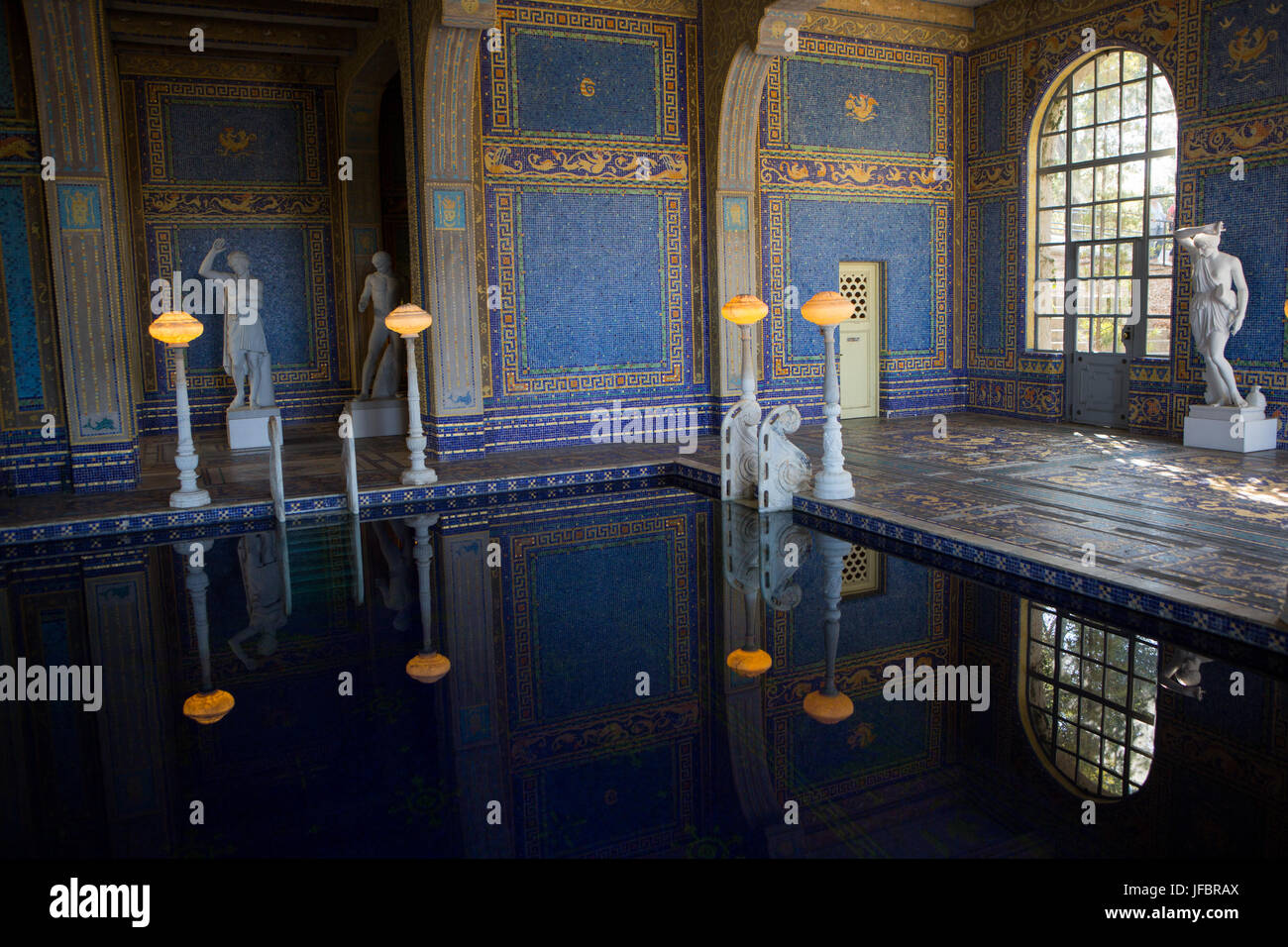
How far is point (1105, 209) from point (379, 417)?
7823mm

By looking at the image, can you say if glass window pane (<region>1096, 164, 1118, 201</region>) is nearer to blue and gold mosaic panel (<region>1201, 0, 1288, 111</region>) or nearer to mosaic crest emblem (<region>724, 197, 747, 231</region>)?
blue and gold mosaic panel (<region>1201, 0, 1288, 111</region>)

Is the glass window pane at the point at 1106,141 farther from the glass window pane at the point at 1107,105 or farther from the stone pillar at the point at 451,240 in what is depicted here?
the stone pillar at the point at 451,240

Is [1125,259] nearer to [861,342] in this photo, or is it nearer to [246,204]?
[861,342]

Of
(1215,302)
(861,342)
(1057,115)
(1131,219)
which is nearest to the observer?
(1215,302)

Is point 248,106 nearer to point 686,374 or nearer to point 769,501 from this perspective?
point 686,374

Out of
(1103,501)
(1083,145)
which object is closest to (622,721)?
(1103,501)

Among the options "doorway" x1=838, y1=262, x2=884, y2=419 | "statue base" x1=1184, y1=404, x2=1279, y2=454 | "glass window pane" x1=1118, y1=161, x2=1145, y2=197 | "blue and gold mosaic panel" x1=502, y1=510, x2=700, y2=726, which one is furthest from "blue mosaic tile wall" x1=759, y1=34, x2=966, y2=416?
"blue and gold mosaic panel" x1=502, y1=510, x2=700, y2=726

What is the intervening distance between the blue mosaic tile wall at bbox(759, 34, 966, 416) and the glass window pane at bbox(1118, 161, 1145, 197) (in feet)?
6.78

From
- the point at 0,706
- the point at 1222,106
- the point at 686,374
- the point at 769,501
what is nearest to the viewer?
the point at 0,706

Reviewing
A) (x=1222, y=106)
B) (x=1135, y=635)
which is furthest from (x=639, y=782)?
(x=1222, y=106)

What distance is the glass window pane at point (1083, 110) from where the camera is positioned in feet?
34.0

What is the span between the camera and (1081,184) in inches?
416
